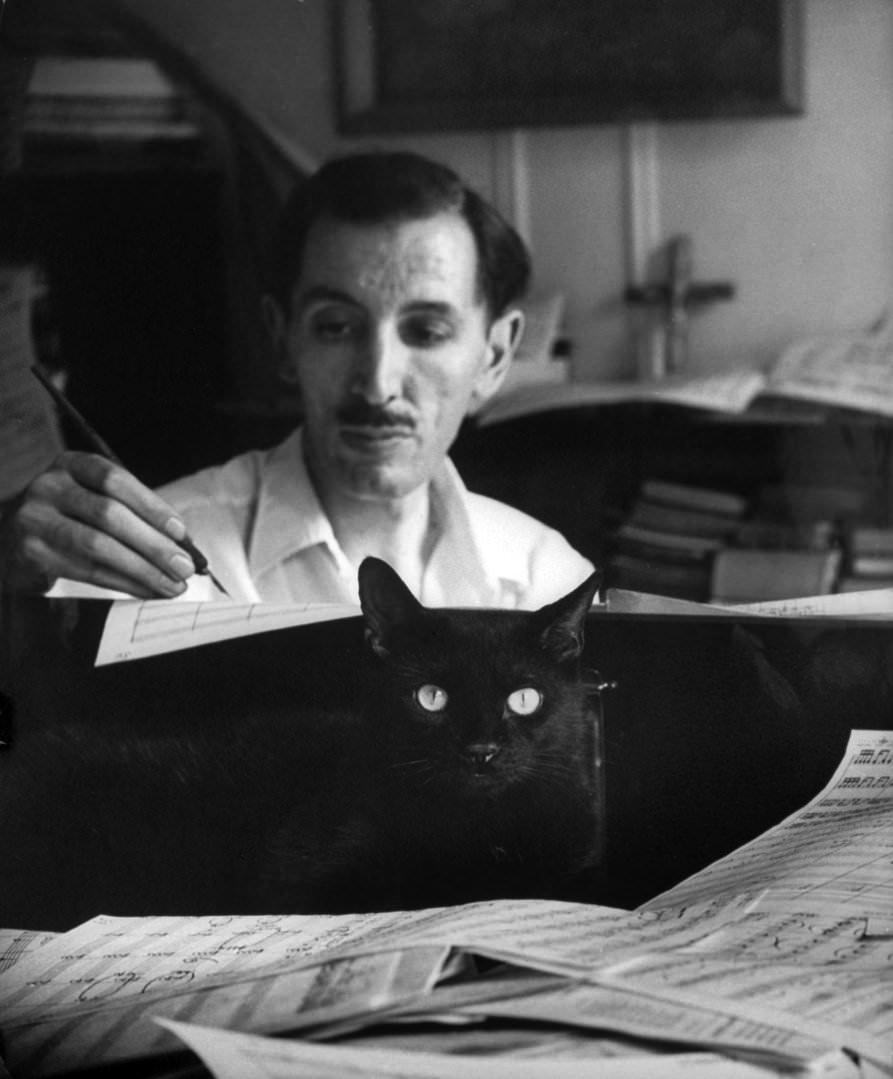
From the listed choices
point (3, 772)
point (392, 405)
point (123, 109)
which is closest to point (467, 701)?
point (392, 405)

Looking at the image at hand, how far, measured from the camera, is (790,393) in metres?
0.81

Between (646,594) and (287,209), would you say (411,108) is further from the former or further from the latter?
(646,594)

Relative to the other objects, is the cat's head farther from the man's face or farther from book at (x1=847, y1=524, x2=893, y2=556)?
→ book at (x1=847, y1=524, x2=893, y2=556)

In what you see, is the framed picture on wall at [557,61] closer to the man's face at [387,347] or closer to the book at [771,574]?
the man's face at [387,347]

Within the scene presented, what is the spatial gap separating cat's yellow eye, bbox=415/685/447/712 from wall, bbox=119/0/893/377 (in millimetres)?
234

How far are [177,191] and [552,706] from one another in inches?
14.9

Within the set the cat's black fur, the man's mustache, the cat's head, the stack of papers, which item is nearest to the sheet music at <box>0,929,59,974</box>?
the stack of papers

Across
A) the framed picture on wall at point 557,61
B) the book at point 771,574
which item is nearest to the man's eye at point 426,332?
the framed picture on wall at point 557,61

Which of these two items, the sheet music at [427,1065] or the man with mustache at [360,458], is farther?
the man with mustache at [360,458]

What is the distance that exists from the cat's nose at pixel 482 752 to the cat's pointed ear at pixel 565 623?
0.06 m

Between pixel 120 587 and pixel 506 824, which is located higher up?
pixel 120 587

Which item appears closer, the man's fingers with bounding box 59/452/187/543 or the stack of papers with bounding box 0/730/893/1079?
the stack of papers with bounding box 0/730/893/1079

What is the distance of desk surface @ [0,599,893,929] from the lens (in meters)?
0.81

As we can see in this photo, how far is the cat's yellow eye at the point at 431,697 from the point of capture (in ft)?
2.62
